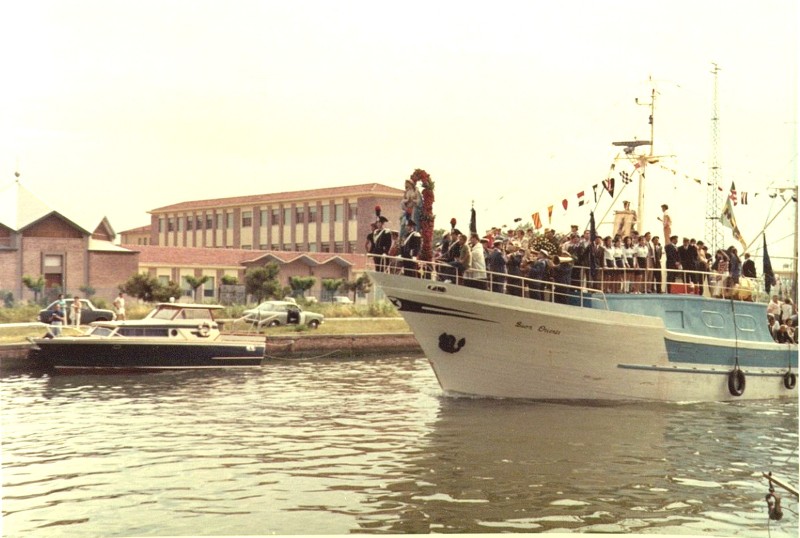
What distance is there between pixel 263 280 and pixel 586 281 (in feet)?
79.5

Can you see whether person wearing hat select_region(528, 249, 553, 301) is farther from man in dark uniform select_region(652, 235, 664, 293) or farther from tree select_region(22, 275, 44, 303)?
tree select_region(22, 275, 44, 303)

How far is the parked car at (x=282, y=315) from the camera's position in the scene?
3784cm

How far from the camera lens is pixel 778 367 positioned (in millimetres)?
21984

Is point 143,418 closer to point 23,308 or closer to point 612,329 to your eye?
point 23,308

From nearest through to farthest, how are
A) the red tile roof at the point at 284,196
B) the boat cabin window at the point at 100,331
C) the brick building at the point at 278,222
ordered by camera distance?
the red tile roof at the point at 284,196
the boat cabin window at the point at 100,331
the brick building at the point at 278,222

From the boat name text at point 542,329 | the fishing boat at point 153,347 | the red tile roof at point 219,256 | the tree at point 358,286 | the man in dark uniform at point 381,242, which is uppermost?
the red tile roof at point 219,256

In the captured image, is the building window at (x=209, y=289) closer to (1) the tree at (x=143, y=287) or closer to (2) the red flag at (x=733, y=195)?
(1) the tree at (x=143, y=287)

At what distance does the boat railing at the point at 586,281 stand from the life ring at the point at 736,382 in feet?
5.44

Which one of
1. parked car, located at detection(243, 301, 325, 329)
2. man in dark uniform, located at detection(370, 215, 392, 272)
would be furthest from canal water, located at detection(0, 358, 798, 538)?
parked car, located at detection(243, 301, 325, 329)

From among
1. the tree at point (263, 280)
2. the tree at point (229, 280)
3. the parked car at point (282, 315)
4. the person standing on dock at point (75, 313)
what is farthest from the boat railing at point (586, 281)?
the tree at point (229, 280)

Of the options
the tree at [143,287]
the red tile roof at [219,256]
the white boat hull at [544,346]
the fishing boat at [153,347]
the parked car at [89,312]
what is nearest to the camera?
the white boat hull at [544,346]

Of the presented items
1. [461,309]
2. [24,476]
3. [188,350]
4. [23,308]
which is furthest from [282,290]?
[24,476]

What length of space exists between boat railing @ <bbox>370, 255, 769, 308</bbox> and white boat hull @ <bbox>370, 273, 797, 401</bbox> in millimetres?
380

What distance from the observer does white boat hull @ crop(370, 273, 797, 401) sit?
19.8 meters
